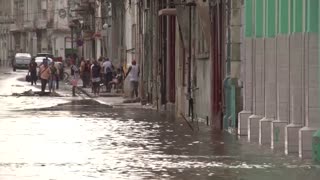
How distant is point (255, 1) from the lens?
19.7 m

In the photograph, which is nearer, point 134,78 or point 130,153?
point 130,153

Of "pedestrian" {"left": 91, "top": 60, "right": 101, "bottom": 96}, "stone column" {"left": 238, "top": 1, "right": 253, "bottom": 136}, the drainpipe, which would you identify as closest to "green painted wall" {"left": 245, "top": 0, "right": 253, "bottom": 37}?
"stone column" {"left": 238, "top": 1, "right": 253, "bottom": 136}

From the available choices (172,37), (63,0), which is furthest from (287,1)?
(63,0)

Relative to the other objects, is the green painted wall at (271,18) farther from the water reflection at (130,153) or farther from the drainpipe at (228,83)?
the drainpipe at (228,83)

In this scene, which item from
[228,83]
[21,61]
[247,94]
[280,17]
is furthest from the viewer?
[21,61]

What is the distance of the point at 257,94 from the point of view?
19234mm

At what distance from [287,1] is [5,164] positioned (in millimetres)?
5934

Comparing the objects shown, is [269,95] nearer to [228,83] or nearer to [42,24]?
[228,83]

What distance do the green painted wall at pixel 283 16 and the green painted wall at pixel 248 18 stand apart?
8.47 feet

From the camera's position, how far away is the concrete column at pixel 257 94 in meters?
19.1

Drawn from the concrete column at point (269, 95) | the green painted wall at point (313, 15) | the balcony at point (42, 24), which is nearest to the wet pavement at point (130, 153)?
the concrete column at point (269, 95)

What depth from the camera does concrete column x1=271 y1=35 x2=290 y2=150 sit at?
17031mm

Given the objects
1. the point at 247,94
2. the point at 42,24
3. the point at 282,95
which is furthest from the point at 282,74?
the point at 42,24

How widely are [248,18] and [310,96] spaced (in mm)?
5345
